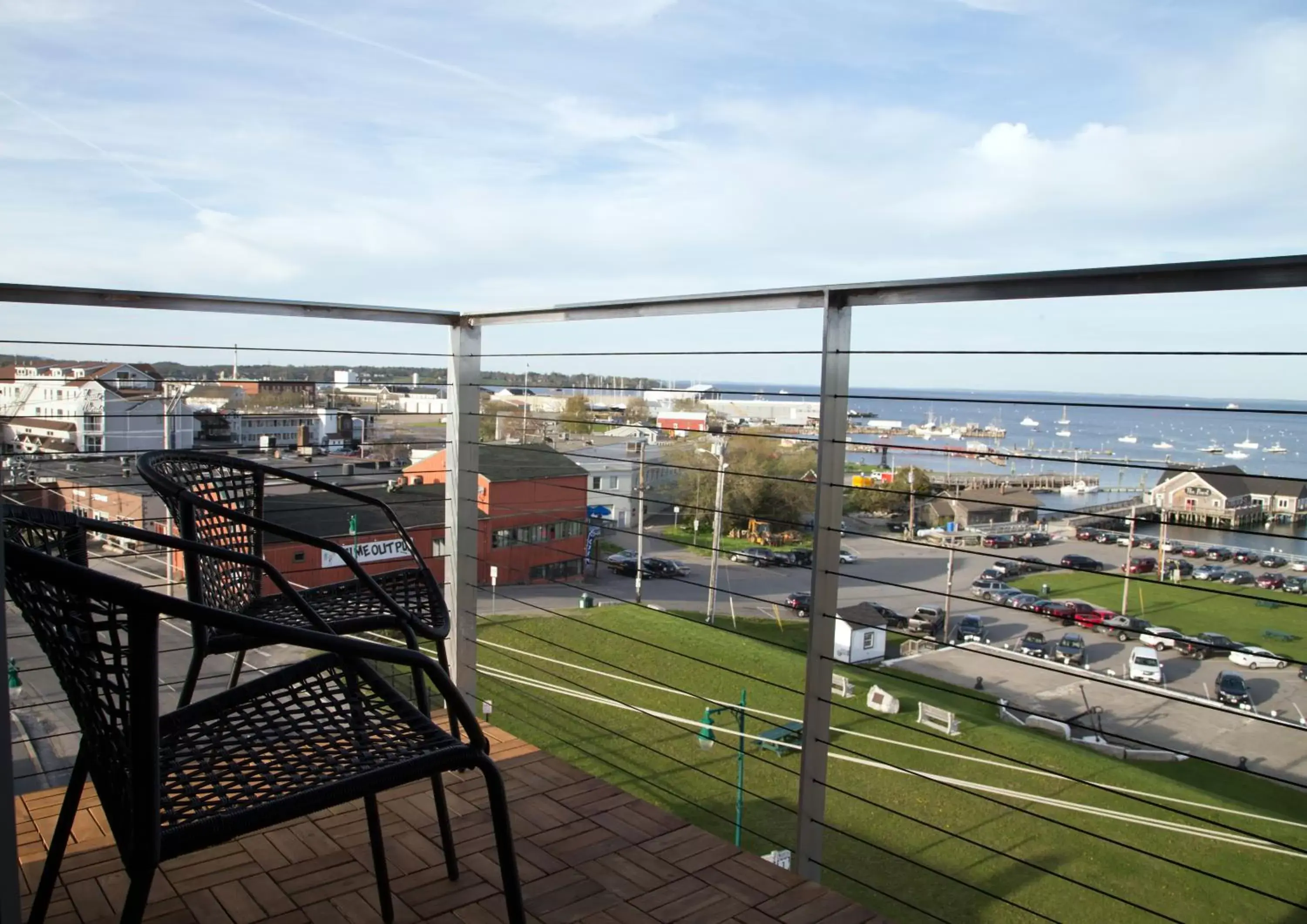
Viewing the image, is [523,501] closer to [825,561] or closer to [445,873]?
[445,873]

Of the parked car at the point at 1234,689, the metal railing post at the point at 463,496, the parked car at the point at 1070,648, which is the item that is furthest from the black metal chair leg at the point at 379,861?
the parked car at the point at 1070,648

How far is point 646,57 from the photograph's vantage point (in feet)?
60.1

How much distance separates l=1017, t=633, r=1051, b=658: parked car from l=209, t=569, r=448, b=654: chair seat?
13629 millimetres

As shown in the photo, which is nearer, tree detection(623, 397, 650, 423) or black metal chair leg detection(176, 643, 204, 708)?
black metal chair leg detection(176, 643, 204, 708)

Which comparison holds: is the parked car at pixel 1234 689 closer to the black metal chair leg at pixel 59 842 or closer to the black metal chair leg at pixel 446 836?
the black metal chair leg at pixel 446 836

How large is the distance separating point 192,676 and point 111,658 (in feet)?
2.63

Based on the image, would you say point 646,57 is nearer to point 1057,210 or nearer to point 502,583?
point 1057,210

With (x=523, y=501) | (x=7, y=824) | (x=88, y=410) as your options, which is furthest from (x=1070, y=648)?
(x=7, y=824)

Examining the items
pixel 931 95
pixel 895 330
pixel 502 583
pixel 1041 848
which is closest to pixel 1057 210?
pixel 931 95

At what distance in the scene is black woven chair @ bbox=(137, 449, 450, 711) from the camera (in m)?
1.58

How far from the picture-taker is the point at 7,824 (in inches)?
33.0

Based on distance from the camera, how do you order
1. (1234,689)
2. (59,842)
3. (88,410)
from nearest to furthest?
1. (59,842)
2. (88,410)
3. (1234,689)

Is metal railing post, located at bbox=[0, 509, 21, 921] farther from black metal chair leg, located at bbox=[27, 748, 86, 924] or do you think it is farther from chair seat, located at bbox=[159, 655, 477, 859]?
black metal chair leg, located at bbox=[27, 748, 86, 924]

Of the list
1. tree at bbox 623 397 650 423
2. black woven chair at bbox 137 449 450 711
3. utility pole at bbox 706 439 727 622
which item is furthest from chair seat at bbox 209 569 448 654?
tree at bbox 623 397 650 423
